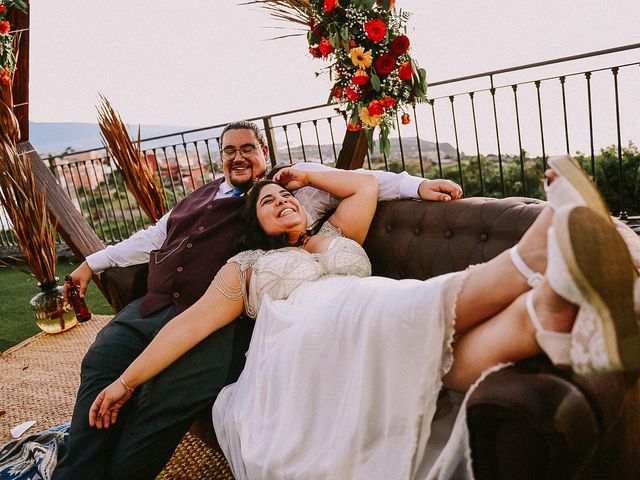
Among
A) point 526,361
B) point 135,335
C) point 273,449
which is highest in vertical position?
point 526,361

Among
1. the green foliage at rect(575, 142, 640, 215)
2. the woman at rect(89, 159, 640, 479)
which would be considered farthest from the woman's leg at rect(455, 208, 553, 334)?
the green foliage at rect(575, 142, 640, 215)

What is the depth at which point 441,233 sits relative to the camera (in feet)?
6.02

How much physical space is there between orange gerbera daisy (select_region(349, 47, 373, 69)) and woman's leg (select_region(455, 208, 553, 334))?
1512 millimetres

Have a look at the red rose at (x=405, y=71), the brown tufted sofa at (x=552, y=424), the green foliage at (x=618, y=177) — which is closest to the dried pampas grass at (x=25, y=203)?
the red rose at (x=405, y=71)

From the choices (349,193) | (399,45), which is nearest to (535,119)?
(399,45)

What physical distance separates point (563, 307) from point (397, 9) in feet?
6.49

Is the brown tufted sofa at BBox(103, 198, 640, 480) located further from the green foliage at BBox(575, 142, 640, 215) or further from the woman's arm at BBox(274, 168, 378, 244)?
the green foliage at BBox(575, 142, 640, 215)

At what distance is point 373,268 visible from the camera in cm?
208

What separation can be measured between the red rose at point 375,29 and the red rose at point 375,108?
279 millimetres

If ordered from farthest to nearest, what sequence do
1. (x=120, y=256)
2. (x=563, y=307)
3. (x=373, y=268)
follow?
(x=120, y=256) → (x=373, y=268) → (x=563, y=307)

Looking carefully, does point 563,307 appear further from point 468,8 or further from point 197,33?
point 197,33

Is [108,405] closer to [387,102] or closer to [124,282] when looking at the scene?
[124,282]

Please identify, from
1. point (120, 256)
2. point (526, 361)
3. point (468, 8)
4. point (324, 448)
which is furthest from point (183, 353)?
point (468, 8)

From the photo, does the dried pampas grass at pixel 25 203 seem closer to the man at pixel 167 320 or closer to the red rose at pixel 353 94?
the man at pixel 167 320
